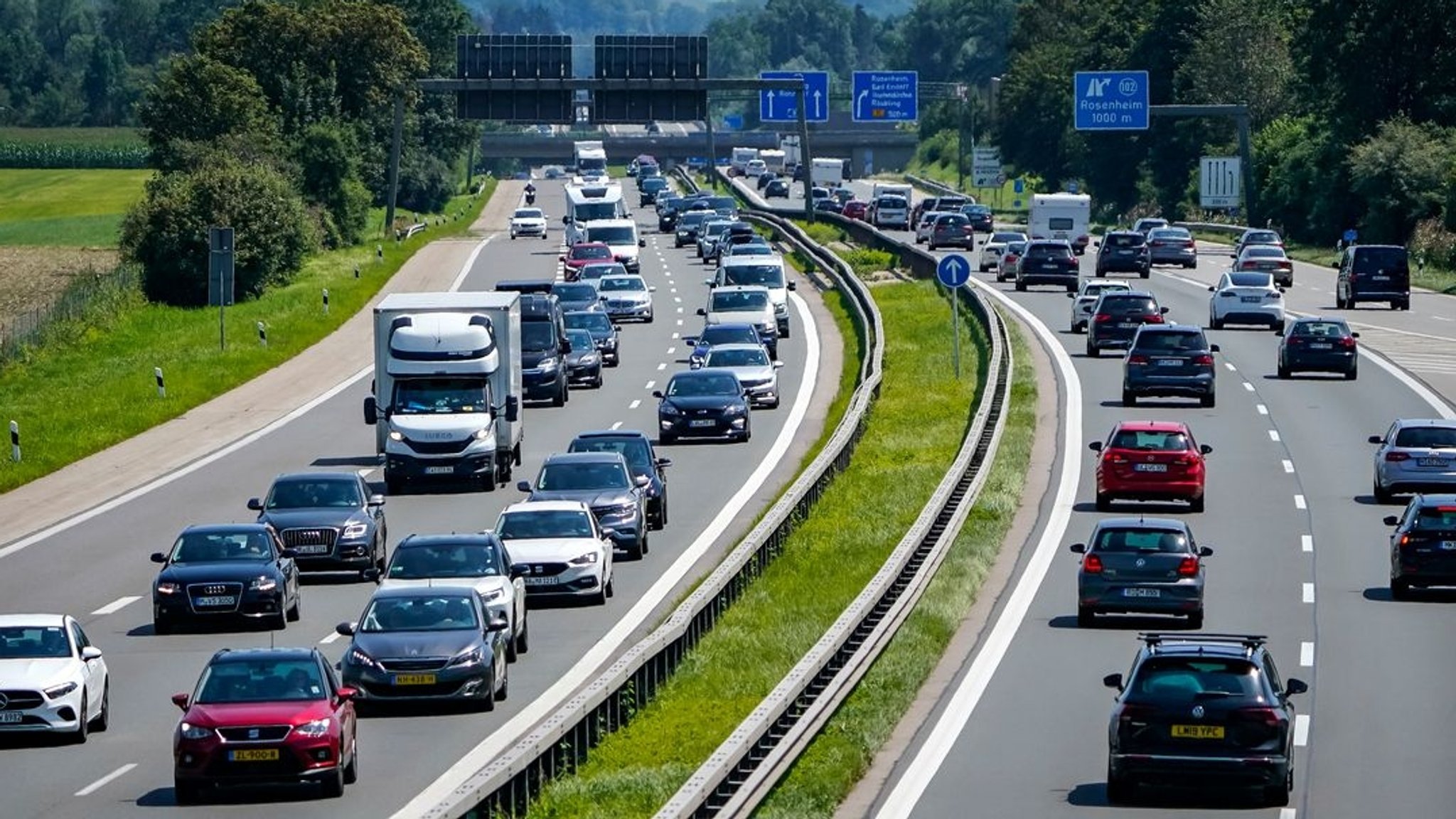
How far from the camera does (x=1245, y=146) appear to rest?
Result: 117688 mm

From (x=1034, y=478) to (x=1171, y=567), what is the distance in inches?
540

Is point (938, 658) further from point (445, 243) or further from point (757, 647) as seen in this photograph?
point (445, 243)

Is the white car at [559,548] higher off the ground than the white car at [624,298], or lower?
lower

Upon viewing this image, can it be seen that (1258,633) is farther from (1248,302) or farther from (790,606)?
(1248,302)

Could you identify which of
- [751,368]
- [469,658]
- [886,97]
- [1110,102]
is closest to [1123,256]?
[751,368]

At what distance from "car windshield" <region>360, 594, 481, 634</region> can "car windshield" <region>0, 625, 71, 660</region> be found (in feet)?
9.14

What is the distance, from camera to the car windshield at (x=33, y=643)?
2534cm

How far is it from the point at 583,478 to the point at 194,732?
16190 millimetres

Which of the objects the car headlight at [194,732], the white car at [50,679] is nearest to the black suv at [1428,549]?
the white car at [50,679]

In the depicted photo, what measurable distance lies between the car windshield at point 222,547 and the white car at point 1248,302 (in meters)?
42.0

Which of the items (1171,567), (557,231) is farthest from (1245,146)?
(1171,567)

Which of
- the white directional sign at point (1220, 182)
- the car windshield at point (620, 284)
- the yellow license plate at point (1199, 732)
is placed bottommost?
the yellow license plate at point (1199, 732)

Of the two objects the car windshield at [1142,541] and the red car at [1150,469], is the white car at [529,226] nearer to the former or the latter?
the red car at [1150,469]

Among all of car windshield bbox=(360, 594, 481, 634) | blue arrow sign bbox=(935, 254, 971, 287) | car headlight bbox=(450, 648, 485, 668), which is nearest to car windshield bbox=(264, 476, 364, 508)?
car windshield bbox=(360, 594, 481, 634)
